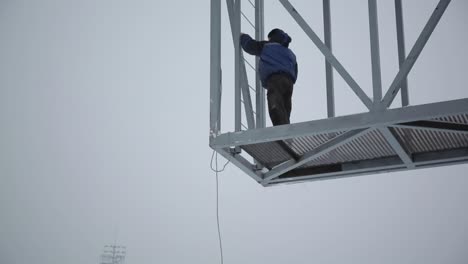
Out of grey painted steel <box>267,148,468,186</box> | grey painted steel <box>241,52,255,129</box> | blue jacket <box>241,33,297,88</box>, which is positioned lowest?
grey painted steel <box>267,148,468,186</box>

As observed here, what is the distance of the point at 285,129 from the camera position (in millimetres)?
6320

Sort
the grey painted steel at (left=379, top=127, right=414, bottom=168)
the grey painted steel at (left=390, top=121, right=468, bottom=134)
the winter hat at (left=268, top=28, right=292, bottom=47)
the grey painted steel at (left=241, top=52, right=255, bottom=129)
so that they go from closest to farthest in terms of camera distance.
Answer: the grey painted steel at (left=390, top=121, right=468, bottom=134), the grey painted steel at (left=379, top=127, right=414, bottom=168), the grey painted steel at (left=241, top=52, right=255, bottom=129), the winter hat at (left=268, top=28, right=292, bottom=47)

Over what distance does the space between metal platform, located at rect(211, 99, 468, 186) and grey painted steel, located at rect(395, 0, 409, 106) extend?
32cm

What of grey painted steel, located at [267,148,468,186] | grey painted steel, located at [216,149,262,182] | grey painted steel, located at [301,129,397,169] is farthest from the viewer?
grey painted steel, located at [267,148,468,186]

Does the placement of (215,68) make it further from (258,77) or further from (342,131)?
(342,131)

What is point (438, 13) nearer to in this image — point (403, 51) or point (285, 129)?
point (403, 51)

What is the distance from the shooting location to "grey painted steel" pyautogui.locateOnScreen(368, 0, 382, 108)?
236 inches

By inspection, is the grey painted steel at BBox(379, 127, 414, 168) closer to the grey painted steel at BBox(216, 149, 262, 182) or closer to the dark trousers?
the dark trousers

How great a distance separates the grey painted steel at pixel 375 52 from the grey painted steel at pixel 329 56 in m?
0.09

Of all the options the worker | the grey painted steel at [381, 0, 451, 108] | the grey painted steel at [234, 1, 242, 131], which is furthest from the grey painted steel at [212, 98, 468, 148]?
→ the worker

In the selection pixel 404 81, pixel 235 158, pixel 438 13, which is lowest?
pixel 235 158

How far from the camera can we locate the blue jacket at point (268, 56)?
7.39 meters

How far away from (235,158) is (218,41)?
1270 millimetres

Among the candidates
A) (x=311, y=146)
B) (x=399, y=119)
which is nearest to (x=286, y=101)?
(x=311, y=146)
